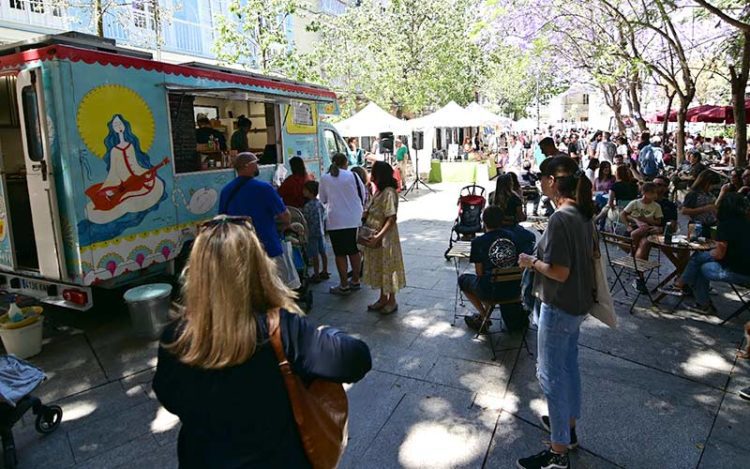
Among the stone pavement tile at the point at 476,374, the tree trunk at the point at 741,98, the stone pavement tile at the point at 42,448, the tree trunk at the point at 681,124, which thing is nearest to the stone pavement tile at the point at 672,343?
the stone pavement tile at the point at 476,374

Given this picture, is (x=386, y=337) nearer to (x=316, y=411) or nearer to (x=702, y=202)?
(x=316, y=411)

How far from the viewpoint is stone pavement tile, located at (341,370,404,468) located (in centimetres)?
322

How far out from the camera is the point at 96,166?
478 centimetres

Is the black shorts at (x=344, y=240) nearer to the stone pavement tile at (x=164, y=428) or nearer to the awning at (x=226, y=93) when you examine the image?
the awning at (x=226, y=93)

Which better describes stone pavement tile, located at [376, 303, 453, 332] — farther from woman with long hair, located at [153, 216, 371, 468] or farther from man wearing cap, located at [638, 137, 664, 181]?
man wearing cap, located at [638, 137, 664, 181]

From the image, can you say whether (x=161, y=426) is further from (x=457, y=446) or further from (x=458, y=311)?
(x=458, y=311)

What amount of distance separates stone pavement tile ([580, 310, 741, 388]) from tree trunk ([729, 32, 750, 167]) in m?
6.50

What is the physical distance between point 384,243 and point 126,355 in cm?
271

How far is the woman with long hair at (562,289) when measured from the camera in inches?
106

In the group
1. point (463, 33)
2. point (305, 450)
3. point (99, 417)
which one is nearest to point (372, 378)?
point (99, 417)

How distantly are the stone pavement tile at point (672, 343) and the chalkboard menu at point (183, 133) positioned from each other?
15.6 feet

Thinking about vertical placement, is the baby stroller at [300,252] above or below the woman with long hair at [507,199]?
below

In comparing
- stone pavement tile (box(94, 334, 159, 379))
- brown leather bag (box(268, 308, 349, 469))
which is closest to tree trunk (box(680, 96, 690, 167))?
stone pavement tile (box(94, 334, 159, 379))

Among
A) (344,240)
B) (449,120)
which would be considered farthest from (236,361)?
(449,120)
